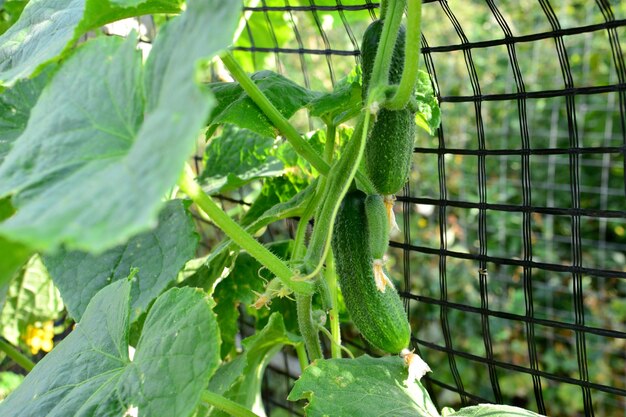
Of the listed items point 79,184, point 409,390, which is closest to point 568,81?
point 409,390

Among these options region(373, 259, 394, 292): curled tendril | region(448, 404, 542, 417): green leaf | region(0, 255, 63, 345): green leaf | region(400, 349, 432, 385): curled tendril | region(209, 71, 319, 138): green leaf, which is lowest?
region(0, 255, 63, 345): green leaf

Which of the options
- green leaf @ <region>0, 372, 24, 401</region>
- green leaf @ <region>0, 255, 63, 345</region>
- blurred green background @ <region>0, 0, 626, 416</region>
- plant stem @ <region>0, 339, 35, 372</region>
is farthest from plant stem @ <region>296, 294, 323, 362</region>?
blurred green background @ <region>0, 0, 626, 416</region>

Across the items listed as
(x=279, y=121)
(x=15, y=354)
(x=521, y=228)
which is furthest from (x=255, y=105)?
(x=521, y=228)

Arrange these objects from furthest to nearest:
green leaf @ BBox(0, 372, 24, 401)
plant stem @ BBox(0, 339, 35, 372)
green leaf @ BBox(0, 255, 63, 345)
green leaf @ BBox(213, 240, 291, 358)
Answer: green leaf @ BBox(0, 372, 24, 401) < green leaf @ BBox(0, 255, 63, 345) < plant stem @ BBox(0, 339, 35, 372) < green leaf @ BBox(213, 240, 291, 358)

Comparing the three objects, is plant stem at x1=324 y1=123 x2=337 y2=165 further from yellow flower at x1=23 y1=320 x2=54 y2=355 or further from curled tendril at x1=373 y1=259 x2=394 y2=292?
yellow flower at x1=23 y1=320 x2=54 y2=355

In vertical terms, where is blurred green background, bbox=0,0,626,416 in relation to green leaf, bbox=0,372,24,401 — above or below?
above

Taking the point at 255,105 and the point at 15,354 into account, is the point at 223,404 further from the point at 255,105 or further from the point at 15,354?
the point at 15,354

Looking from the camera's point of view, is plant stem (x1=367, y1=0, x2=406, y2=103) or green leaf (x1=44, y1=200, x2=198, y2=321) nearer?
plant stem (x1=367, y1=0, x2=406, y2=103)
